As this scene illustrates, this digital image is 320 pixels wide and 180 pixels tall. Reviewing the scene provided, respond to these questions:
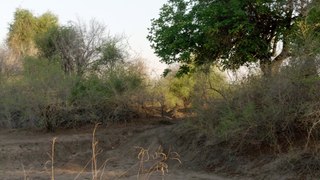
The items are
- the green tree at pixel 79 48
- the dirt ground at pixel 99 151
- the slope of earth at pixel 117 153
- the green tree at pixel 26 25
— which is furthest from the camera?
the green tree at pixel 26 25

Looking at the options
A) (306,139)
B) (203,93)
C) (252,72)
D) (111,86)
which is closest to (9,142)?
(111,86)

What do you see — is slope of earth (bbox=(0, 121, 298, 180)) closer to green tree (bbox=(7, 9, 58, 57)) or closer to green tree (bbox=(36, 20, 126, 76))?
green tree (bbox=(36, 20, 126, 76))

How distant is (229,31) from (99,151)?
600cm

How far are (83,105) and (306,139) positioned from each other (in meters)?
10.2

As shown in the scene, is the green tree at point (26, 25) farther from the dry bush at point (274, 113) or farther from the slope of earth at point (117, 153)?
the dry bush at point (274, 113)

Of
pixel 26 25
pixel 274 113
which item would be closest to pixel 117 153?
pixel 274 113

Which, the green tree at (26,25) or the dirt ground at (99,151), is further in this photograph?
the green tree at (26,25)

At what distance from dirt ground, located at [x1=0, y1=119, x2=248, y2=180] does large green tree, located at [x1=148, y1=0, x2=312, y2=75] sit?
3.11 metres

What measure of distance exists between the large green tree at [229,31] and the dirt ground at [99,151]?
3.11 metres

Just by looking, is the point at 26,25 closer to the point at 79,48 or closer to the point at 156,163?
the point at 79,48

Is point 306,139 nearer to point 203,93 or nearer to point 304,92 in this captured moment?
point 304,92

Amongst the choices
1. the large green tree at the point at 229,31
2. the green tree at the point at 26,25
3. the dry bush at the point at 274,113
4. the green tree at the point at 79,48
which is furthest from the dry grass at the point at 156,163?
the green tree at the point at 26,25

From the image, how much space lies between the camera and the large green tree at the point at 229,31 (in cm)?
1564

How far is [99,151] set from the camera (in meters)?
15.0
